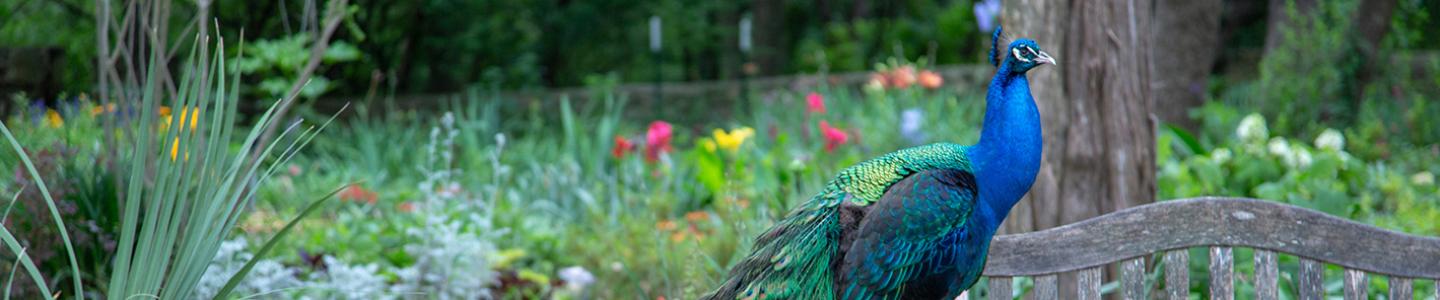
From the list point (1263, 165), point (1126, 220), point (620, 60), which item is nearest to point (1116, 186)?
point (1126, 220)

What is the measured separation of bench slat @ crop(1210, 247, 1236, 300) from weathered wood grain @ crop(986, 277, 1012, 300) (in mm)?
416

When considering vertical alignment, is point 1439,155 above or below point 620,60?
below

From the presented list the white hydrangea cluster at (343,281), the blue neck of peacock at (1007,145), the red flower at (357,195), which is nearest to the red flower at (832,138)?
the red flower at (357,195)

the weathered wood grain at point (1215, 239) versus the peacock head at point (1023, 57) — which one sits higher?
the peacock head at point (1023, 57)

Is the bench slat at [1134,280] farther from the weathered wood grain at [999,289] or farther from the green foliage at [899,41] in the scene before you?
the green foliage at [899,41]

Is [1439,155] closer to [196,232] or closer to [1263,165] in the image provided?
[1263,165]

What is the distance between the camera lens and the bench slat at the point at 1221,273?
2.55 metres

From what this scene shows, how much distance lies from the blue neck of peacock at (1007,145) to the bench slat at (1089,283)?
566mm

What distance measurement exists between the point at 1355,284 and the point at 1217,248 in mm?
281

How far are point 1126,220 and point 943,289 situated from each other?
66 centimetres

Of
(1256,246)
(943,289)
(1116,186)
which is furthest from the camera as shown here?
(1116,186)

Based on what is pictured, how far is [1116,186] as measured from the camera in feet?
10.2

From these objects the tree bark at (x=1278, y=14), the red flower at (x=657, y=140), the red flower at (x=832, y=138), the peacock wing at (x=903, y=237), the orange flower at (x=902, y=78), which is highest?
the tree bark at (x=1278, y=14)

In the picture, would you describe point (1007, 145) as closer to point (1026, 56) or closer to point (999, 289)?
point (1026, 56)
